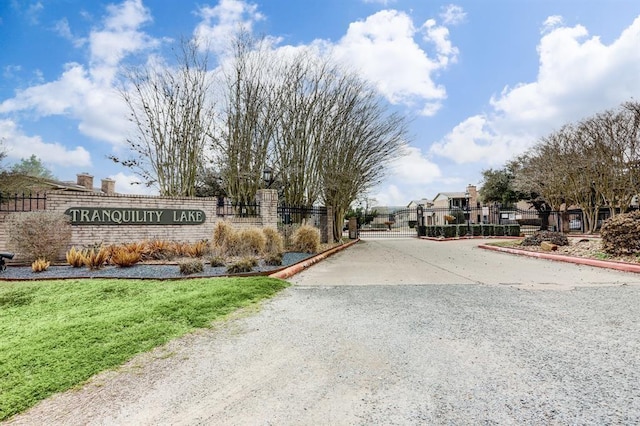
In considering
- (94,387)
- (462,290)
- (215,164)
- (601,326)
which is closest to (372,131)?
(215,164)

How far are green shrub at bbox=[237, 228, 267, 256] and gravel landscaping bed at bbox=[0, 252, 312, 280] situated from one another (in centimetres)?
177

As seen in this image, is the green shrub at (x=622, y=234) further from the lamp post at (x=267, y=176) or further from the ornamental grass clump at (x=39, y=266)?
the ornamental grass clump at (x=39, y=266)

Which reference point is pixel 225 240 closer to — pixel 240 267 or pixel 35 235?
pixel 240 267

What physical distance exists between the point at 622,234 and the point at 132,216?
579 inches

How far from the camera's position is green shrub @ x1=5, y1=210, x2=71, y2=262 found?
9.37 meters

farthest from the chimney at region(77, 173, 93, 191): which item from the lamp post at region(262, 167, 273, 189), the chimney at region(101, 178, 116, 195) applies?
the lamp post at region(262, 167, 273, 189)

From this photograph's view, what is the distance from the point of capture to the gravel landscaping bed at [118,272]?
781 cm

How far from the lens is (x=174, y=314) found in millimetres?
4707

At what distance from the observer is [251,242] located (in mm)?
11125

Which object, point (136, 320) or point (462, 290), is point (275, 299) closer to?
point (136, 320)

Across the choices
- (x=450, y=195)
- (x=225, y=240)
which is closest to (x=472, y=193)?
(x=450, y=195)

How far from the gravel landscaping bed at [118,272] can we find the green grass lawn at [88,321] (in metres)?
0.53

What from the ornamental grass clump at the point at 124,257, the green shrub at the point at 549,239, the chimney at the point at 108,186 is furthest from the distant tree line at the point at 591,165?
the chimney at the point at 108,186

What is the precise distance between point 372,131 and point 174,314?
1710cm
